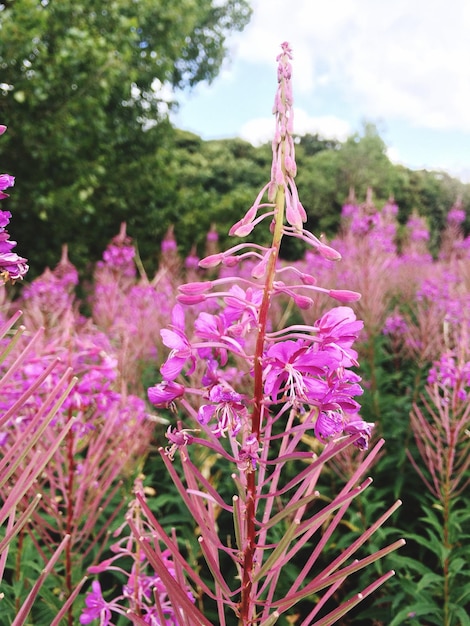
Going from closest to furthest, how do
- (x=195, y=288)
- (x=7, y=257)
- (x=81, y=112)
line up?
(x=7, y=257) < (x=195, y=288) < (x=81, y=112)

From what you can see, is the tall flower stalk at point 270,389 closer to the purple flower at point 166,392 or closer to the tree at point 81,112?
the purple flower at point 166,392

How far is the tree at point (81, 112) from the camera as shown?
7.88 meters

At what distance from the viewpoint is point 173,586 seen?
95 cm

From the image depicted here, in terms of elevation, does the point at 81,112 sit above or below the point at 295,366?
above

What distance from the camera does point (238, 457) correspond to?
917 mm

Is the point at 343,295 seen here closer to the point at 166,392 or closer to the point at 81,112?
the point at 166,392

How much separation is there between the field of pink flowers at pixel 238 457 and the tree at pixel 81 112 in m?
3.44

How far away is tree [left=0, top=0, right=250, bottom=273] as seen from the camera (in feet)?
25.8

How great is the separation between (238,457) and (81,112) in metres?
9.09

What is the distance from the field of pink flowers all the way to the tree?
3.44 m

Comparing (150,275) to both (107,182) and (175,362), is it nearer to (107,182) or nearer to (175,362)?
(107,182)

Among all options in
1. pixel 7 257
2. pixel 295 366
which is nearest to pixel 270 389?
pixel 295 366

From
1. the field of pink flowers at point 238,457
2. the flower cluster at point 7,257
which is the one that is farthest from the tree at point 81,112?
the flower cluster at point 7,257

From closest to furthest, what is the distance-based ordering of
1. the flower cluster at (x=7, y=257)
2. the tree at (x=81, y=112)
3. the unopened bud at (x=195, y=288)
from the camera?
the flower cluster at (x=7, y=257)
the unopened bud at (x=195, y=288)
the tree at (x=81, y=112)
